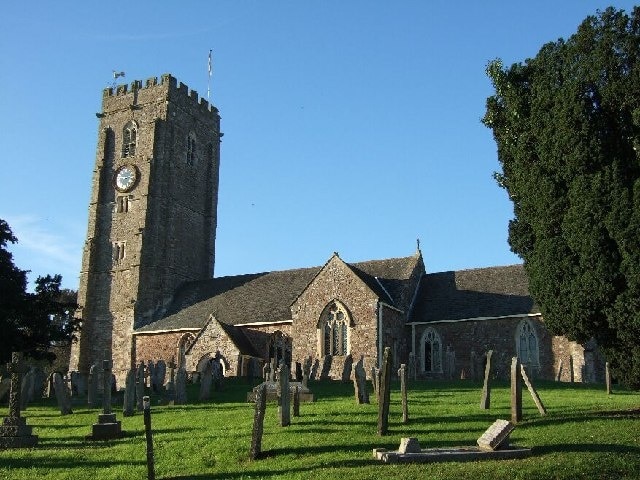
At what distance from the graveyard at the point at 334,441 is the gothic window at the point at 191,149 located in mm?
29928

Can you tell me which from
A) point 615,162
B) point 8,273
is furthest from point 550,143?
point 8,273

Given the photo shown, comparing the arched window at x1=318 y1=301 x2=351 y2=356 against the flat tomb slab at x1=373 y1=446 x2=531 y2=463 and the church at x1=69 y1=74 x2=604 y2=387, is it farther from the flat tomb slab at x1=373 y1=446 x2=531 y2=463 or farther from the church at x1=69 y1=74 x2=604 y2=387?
the flat tomb slab at x1=373 y1=446 x2=531 y2=463

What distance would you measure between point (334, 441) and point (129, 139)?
3906 centimetres

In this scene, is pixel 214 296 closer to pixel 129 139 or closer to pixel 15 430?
pixel 129 139

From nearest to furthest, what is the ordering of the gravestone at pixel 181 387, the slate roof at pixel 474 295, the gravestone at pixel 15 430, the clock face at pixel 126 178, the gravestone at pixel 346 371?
1. the gravestone at pixel 15 430
2. the gravestone at pixel 181 387
3. the gravestone at pixel 346 371
4. the slate roof at pixel 474 295
5. the clock face at pixel 126 178

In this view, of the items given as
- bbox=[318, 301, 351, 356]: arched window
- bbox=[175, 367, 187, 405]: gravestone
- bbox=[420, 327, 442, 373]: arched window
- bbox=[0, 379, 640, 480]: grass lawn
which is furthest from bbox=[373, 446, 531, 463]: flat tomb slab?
bbox=[420, 327, 442, 373]: arched window

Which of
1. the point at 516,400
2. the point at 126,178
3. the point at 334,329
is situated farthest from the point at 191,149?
the point at 516,400

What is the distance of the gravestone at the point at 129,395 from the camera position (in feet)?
66.4

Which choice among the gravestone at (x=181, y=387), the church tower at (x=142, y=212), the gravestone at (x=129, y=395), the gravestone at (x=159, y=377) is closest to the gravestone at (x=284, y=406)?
the gravestone at (x=129, y=395)

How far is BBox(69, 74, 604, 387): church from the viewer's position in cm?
3456

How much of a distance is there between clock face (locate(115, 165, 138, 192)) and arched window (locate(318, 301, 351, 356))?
1827cm

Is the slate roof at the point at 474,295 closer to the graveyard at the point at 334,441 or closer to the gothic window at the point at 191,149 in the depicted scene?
the graveyard at the point at 334,441

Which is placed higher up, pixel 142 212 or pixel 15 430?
pixel 142 212

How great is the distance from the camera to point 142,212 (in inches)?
1826
